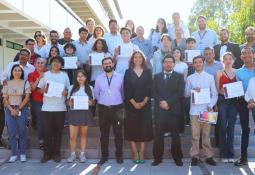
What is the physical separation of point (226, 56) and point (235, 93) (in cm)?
75

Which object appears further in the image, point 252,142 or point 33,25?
point 33,25

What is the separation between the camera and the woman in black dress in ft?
27.0

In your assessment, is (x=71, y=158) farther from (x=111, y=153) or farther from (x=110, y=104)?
(x=110, y=104)

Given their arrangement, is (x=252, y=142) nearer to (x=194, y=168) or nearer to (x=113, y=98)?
(x=194, y=168)

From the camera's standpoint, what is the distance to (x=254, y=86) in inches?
301

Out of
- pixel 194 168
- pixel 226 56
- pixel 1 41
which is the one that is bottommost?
pixel 194 168

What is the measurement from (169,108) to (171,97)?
8.2 inches

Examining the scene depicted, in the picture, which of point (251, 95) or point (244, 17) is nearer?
point (251, 95)

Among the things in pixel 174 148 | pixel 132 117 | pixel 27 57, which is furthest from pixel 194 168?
pixel 27 57

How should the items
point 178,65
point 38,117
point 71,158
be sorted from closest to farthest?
point 71,158 → point 38,117 → point 178,65

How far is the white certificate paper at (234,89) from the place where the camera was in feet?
25.5

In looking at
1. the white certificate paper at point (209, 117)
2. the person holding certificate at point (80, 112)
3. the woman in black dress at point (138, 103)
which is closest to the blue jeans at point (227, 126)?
the white certificate paper at point (209, 117)

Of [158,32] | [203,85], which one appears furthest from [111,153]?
[158,32]

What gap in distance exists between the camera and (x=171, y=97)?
8.10 m
